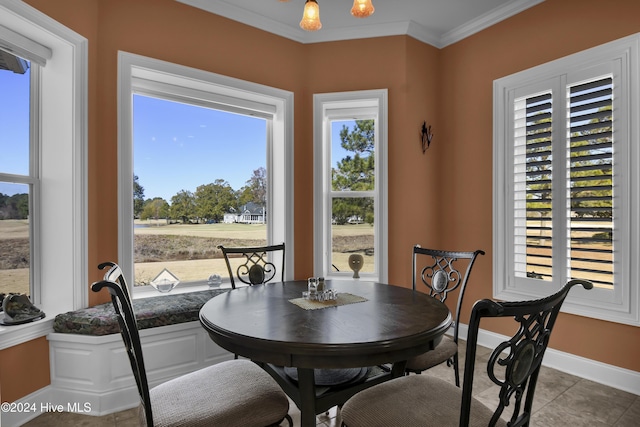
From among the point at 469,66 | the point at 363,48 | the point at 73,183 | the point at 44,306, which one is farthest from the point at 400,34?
the point at 44,306

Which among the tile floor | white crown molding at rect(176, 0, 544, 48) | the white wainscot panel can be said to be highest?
white crown molding at rect(176, 0, 544, 48)

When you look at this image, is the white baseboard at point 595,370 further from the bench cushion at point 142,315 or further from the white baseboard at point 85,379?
the white baseboard at point 85,379

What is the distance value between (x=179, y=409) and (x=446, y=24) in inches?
146

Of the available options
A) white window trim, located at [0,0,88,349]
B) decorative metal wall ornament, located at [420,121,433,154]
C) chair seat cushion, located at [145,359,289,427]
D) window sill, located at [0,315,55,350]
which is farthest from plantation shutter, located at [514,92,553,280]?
window sill, located at [0,315,55,350]

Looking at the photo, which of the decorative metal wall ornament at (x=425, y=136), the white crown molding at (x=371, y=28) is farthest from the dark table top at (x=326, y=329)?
the white crown molding at (x=371, y=28)

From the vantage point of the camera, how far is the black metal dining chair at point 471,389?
3.38 ft

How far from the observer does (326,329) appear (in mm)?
1441

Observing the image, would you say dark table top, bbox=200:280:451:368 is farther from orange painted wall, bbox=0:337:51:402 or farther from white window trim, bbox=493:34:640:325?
white window trim, bbox=493:34:640:325

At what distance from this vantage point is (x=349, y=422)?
4.53 feet

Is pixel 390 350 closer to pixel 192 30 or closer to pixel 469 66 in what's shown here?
pixel 192 30

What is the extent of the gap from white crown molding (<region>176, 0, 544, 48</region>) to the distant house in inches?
65.9

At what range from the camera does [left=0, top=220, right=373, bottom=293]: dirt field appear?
9.59ft

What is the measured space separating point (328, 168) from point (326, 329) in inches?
92.3

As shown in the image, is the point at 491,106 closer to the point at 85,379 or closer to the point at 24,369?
the point at 85,379
